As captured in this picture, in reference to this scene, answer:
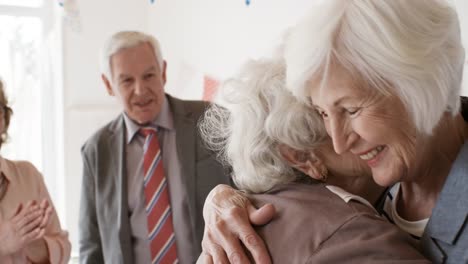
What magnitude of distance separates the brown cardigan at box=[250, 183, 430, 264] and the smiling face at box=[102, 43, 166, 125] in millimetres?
1526

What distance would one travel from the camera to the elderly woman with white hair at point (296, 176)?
35.9 inches

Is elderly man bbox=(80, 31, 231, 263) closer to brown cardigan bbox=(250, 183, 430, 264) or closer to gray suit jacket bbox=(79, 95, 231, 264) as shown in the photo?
gray suit jacket bbox=(79, 95, 231, 264)

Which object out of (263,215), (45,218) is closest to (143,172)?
(45,218)

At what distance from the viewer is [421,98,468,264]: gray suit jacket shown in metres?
0.91

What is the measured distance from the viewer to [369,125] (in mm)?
991

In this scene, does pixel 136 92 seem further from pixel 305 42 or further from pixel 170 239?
pixel 305 42

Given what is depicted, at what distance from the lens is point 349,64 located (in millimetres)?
955

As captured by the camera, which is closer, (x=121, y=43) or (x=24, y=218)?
(x=24, y=218)

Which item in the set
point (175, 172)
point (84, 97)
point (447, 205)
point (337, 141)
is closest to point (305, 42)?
point (337, 141)

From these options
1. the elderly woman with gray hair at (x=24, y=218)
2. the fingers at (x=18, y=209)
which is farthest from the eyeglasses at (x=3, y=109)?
the fingers at (x=18, y=209)

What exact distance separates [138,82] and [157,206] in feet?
1.98

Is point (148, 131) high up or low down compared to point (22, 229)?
up

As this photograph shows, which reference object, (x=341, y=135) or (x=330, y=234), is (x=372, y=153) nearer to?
(x=341, y=135)

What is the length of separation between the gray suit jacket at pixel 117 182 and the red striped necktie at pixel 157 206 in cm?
10
